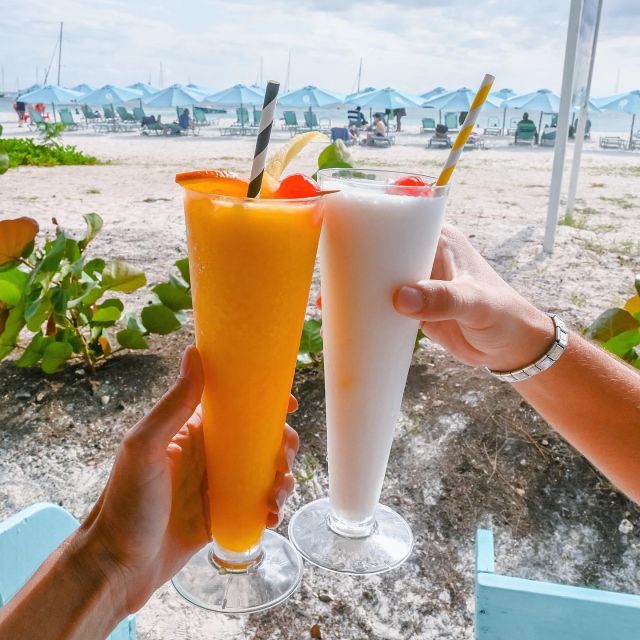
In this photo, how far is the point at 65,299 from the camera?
258 centimetres

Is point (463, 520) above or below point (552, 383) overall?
below

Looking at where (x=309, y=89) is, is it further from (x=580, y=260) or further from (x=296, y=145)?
(x=296, y=145)

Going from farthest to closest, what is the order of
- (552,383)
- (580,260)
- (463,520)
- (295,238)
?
1. (580,260)
2. (463,520)
3. (552,383)
4. (295,238)

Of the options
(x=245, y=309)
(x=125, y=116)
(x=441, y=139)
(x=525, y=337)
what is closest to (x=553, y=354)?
(x=525, y=337)

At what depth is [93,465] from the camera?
2.43 meters

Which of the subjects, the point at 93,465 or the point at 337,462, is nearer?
the point at 337,462

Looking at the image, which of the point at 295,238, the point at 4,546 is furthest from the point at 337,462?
the point at 4,546

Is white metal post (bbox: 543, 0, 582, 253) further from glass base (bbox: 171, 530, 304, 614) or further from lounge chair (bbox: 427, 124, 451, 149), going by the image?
lounge chair (bbox: 427, 124, 451, 149)

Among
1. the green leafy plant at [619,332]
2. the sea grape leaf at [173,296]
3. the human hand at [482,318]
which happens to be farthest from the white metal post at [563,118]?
the human hand at [482,318]

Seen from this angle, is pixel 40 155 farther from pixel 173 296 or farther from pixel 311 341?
pixel 311 341

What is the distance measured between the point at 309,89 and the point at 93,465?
82.8ft

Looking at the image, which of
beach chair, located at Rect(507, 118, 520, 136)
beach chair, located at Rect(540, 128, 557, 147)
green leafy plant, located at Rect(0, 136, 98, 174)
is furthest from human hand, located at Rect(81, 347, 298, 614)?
beach chair, located at Rect(507, 118, 520, 136)

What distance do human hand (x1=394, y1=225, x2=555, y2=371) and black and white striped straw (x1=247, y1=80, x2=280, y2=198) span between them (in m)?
0.36

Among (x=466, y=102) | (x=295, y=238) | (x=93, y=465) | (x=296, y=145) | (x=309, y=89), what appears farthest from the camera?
(x=309, y=89)
